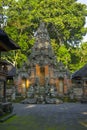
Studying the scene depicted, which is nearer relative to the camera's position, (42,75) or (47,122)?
(47,122)

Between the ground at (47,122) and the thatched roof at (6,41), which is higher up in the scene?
the thatched roof at (6,41)

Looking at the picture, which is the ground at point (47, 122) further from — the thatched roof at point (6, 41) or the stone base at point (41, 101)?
the stone base at point (41, 101)

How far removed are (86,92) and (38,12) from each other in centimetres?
2237

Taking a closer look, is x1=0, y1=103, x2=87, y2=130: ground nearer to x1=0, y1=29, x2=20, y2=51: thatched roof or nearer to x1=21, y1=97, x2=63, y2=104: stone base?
x1=0, y1=29, x2=20, y2=51: thatched roof

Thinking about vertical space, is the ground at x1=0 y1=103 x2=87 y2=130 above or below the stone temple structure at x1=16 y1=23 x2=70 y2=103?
below

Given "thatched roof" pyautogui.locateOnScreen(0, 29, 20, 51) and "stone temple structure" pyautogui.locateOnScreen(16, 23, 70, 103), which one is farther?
"stone temple structure" pyautogui.locateOnScreen(16, 23, 70, 103)

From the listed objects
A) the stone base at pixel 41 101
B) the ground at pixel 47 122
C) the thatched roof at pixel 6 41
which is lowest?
the ground at pixel 47 122

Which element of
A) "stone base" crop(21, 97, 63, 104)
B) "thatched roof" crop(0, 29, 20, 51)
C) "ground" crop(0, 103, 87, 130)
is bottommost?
"ground" crop(0, 103, 87, 130)

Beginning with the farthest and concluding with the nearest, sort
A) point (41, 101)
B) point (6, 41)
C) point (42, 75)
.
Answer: point (42, 75) < point (41, 101) < point (6, 41)

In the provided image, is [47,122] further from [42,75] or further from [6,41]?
[42,75]


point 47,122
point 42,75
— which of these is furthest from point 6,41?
point 42,75

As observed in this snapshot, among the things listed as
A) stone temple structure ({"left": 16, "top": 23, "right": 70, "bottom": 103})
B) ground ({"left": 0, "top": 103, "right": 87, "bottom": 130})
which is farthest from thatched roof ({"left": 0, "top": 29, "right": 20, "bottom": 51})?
stone temple structure ({"left": 16, "top": 23, "right": 70, "bottom": 103})

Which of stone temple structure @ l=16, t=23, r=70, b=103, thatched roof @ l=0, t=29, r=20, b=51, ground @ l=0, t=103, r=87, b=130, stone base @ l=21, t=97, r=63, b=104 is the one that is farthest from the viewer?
stone temple structure @ l=16, t=23, r=70, b=103

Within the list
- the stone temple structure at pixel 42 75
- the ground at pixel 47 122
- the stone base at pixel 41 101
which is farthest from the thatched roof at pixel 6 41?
the stone temple structure at pixel 42 75
